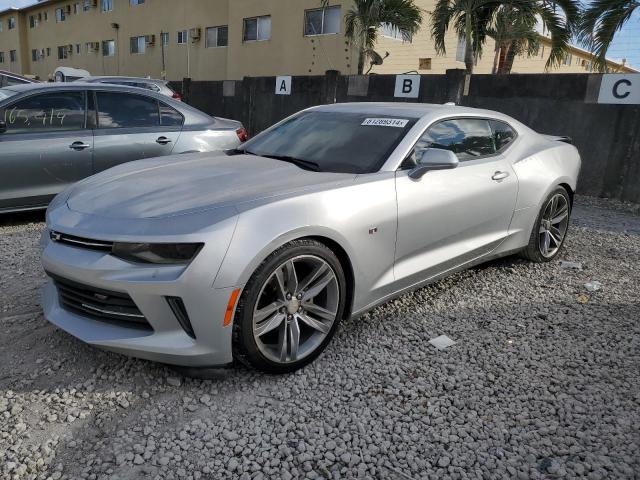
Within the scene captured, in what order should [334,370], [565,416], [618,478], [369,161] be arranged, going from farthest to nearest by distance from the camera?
[369,161] → [334,370] → [565,416] → [618,478]

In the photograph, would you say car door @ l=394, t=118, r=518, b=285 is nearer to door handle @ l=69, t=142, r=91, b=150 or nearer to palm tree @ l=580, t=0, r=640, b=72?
door handle @ l=69, t=142, r=91, b=150

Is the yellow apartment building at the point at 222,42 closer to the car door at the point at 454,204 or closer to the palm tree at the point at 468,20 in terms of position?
the palm tree at the point at 468,20

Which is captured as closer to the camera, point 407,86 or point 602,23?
point 602,23

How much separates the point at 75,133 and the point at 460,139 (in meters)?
3.94

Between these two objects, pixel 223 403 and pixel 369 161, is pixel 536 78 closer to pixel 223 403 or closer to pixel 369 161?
pixel 369 161

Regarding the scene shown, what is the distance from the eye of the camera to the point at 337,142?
11.8ft

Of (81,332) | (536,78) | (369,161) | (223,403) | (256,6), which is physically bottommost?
(223,403)

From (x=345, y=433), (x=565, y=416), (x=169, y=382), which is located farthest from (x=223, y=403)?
(x=565, y=416)

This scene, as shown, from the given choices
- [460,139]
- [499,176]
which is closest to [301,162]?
[460,139]

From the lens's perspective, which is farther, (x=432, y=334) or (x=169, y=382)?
(x=432, y=334)

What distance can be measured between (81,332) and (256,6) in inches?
765

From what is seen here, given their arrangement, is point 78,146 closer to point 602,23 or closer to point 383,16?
point 602,23

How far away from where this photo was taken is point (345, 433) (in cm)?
238

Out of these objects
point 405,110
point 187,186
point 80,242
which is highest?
point 405,110
